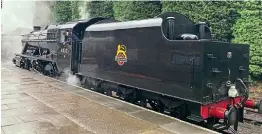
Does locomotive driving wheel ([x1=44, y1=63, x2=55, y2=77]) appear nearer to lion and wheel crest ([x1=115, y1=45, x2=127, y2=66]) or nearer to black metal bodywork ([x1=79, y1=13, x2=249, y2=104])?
black metal bodywork ([x1=79, y1=13, x2=249, y2=104])

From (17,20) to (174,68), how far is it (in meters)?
28.0

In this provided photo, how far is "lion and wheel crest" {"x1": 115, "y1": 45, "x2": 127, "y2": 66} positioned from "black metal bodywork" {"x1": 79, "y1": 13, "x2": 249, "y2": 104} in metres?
0.11

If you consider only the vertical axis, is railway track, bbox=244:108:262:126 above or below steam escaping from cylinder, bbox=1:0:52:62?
below

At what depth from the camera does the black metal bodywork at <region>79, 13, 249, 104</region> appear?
5.37 m

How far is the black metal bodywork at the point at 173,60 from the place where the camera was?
5.37 metres

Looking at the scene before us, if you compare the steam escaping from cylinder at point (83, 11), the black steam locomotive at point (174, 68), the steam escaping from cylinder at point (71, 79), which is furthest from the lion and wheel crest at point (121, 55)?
the steam escaping from cylinder at point (83, 11)

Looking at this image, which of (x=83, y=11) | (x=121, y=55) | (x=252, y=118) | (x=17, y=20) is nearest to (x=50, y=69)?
(x=121, y=55)

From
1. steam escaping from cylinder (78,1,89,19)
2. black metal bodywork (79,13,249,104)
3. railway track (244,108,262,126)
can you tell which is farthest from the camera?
steam escaping from cylinder (78,1,89,19)

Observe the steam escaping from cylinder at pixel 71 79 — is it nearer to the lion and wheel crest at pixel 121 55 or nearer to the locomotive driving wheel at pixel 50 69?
the locomotive driving wheel at pixel 50 69

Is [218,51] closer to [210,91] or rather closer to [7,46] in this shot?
[210,91]

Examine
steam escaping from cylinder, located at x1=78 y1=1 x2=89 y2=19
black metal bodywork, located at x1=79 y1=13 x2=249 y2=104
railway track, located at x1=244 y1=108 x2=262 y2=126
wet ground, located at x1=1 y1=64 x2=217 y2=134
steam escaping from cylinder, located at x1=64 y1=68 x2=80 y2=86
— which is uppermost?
steam escaping from cylinder, located at x1=78 y1=1 x2=89 y2=19

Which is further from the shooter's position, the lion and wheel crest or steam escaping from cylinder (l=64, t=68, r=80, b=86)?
steam escaping from cylinder (l=64, t=68, r=80, b=86)

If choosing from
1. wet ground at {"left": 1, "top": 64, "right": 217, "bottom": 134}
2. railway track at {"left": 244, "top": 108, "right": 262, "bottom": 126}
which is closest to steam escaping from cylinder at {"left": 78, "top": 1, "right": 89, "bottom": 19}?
wet ground at {"left": 1, "top": 64, "right": 217, "bottom": 134}

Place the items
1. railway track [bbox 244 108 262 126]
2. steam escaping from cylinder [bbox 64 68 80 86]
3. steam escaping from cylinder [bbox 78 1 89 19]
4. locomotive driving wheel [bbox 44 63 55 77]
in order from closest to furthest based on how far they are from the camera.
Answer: railway track [bbox 244 108 262 126]
steam escaping from cylinder [bbox 64 68 80 86]
locomotive driving wheel [bbox 44 63 55 77]
steam escaping from cylinder [bbox 78 1 89 19]
